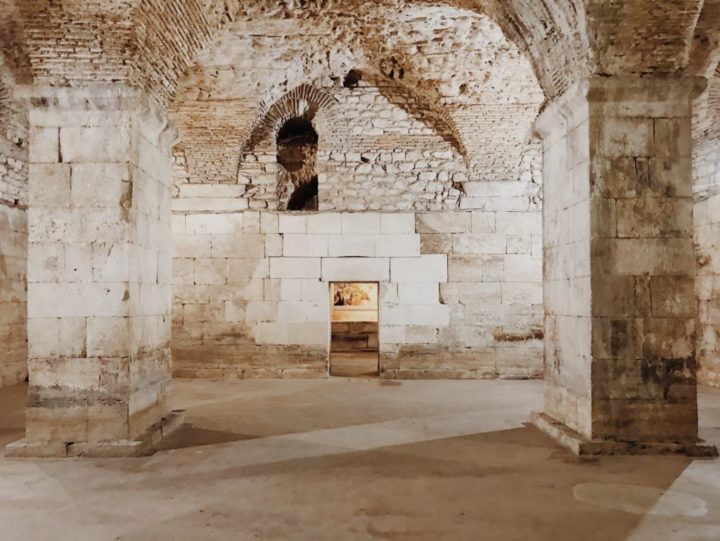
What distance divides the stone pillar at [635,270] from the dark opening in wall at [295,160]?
16.3 ft

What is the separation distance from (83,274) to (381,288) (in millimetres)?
4464

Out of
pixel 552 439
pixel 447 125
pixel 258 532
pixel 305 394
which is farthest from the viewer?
pixel 447 125

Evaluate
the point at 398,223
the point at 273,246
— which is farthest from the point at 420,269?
the point at 273,246

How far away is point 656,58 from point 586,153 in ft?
2.78

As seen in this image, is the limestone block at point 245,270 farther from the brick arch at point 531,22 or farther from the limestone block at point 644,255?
the limestone block at point 644,255

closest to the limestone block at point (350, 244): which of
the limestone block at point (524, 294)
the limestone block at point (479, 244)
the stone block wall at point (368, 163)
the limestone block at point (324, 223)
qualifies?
the limestone block at point (324, 223)

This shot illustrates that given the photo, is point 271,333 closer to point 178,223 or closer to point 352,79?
point 178,223

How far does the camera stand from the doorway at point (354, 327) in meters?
10.0

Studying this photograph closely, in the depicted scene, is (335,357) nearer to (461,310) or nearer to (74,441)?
(461,310)

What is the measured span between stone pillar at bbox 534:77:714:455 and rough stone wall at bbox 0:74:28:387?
683 centimetres

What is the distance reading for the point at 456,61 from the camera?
6488 millimetres

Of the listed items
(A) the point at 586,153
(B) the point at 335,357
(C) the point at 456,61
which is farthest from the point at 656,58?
(B) the point at 335,357

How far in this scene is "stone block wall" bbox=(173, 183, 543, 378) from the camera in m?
7.66

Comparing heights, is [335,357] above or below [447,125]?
below
